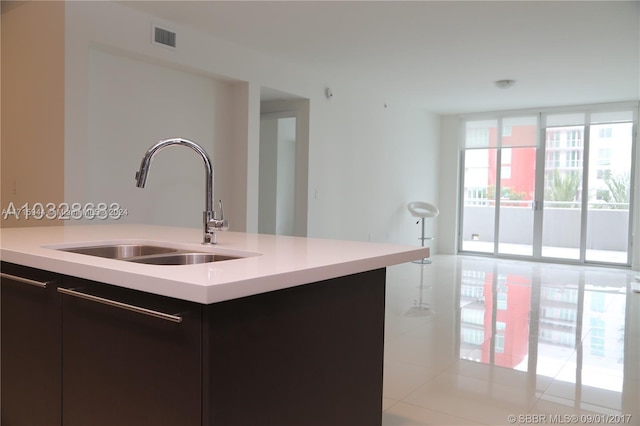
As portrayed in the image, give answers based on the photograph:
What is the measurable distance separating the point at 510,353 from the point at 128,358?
2.78 meters

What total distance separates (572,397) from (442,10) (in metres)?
3.09

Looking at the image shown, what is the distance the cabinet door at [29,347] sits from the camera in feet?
5.62

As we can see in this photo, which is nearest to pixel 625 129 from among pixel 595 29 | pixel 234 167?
pixel 595 29

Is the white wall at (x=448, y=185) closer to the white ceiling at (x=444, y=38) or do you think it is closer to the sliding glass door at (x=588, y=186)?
the sliding glass door at (x=588, y=186)

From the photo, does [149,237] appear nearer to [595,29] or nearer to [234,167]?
[234,167]

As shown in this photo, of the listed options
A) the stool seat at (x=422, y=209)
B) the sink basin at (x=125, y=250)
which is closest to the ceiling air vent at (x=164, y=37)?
the sink basin at (x=125, y=250)

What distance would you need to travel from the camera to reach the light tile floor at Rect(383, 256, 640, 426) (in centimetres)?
254

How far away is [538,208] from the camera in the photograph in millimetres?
8711

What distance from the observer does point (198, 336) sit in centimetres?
126

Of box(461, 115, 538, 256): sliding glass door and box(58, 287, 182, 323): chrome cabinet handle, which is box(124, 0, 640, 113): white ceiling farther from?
box(58, 287, 182, 323): chrome cabinet handle

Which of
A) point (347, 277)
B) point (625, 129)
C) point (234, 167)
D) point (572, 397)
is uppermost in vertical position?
point (625, 129)

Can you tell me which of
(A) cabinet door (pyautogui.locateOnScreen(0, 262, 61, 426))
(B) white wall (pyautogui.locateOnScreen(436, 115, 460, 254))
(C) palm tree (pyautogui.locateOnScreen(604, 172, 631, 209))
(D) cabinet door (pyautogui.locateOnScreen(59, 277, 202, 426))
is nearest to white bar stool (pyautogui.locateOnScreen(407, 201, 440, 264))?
(B) white wall (pyautogui.locateOnScreen(436, 115, 460, 254))

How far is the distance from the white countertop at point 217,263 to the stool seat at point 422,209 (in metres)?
5.93

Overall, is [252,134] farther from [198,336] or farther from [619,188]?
[619,188]
